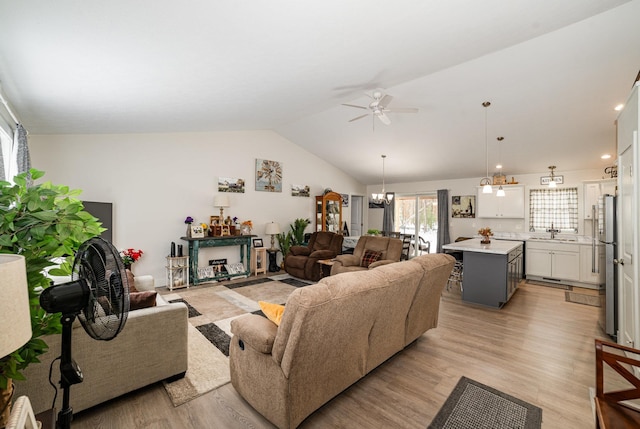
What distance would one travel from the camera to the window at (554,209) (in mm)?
5984

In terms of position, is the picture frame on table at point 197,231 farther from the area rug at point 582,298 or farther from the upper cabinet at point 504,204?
the area rug at point 582,298

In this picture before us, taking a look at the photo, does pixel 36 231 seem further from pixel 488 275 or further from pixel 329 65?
pixel 488 275

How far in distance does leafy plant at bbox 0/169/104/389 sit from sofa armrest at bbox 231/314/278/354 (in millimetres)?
971

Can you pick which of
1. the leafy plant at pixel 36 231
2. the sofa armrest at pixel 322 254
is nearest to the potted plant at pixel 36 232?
the leafy plant at pixel 36 231

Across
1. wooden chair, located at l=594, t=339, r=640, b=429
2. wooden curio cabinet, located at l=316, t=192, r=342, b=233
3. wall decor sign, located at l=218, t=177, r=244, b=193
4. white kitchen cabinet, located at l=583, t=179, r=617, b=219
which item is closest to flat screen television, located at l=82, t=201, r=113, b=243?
wall decor sign, located at l=218, t=177, r=244, b=193

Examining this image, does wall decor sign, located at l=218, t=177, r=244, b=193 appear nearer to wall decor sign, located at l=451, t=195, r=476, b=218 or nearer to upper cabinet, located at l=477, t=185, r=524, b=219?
wall decor sign, located at l=451, t=195, r=476, b=218

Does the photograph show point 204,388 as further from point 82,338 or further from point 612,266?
point 612,266

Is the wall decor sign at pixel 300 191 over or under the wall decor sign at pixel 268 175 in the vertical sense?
under

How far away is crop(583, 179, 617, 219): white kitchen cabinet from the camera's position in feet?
17.1

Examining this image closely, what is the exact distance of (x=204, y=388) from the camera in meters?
2.23

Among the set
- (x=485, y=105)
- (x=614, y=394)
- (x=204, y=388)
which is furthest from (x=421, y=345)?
(x=485, y=105)

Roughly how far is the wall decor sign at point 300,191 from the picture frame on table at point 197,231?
8.37 feet

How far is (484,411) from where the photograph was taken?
6.52 ft

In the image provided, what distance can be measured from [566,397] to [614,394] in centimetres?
88
